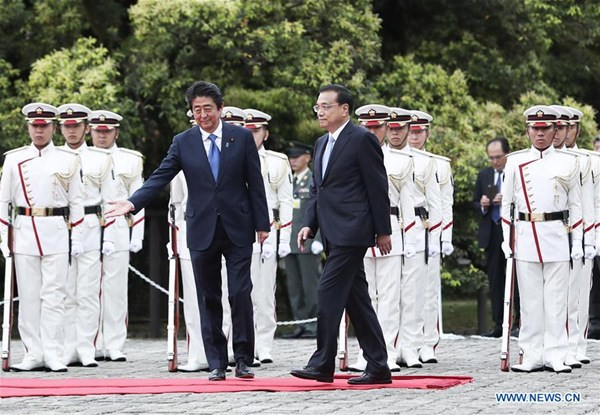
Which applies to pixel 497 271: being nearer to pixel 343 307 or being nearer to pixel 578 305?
pixel 578 305

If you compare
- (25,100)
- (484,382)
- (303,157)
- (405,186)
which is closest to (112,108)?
(25,100)

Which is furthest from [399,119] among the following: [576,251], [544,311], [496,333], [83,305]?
[496,333]

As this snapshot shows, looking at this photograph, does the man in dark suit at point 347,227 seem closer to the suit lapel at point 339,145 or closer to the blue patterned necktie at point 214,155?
the suit lapel at point 339,145

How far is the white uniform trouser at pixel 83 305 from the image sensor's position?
47.7 feet

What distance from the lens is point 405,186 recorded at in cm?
1377

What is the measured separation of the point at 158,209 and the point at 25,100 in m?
2.11

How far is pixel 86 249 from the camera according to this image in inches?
579

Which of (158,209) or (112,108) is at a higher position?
(112,108)

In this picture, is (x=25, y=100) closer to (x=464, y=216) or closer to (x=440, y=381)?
(x=464, y=216)

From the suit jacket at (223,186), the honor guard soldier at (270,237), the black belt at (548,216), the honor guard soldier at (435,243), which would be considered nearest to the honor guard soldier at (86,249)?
the honor guard soldier at (270,237)

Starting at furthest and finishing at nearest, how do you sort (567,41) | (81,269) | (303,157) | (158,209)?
(567,41) → (158,209) → (303,157) → (81,269)

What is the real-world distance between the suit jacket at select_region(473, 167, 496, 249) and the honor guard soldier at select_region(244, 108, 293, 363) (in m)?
3.48

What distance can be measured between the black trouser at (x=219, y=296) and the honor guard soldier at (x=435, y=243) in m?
2.75

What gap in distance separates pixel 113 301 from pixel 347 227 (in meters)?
4.45
